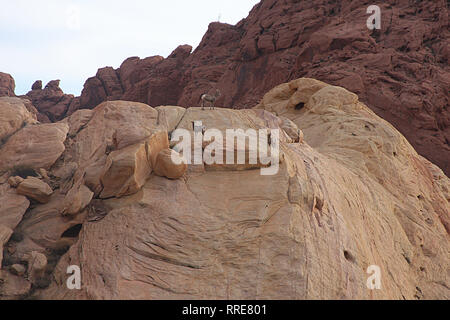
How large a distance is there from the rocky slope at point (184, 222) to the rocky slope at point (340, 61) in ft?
55.8

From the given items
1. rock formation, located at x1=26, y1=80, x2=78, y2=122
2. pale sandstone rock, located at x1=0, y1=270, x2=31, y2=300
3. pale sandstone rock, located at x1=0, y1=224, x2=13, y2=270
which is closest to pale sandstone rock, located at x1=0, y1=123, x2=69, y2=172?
pale sandstone rock, located at x1=0, y1=224, x2=13, y2=270

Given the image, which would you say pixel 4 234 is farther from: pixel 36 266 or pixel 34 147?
pixel 34 147

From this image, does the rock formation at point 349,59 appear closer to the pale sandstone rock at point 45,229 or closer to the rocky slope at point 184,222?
the rocky slope at point 184,222

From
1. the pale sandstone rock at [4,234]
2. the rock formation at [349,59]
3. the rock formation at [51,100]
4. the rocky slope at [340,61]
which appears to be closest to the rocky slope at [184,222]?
the pale sandstone rock at [4,234]

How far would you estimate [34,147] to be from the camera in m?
7.45

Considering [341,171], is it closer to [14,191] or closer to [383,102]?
[14,191]

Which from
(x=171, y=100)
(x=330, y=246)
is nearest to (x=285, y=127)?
(x=330, y=246)

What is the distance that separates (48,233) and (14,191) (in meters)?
1.24

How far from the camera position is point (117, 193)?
20.2 ft

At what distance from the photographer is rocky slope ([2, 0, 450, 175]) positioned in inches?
932

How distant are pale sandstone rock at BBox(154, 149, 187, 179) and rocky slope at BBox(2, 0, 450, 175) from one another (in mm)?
21162

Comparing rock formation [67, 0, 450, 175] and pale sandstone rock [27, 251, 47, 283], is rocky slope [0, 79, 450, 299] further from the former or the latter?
rock formation [67, 0, 450, 175]

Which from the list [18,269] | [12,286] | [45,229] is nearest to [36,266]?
[18,269]

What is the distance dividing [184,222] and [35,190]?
3.04 metres
